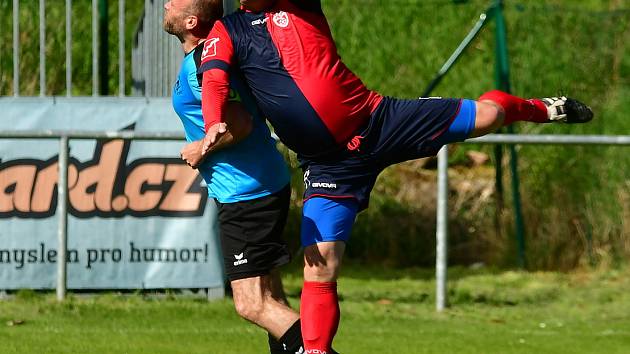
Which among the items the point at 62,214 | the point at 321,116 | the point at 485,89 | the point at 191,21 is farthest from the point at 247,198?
the point at 485,89

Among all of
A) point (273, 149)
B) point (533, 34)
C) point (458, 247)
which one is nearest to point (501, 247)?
point (458, 247)

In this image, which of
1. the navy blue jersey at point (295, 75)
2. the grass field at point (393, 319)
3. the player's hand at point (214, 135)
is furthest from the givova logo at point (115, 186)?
the player's hand at point (214, 135)

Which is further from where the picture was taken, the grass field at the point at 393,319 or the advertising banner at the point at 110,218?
the advertising banner at the point at 110,218

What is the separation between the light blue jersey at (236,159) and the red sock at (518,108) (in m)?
1.06

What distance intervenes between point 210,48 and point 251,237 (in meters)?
0.98

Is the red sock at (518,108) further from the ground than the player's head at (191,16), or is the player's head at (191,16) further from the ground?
the player's head at (191,16)

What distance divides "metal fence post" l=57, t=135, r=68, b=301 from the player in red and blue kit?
3.96 metres

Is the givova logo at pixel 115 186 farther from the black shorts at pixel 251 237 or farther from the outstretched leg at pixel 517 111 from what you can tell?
the outstretched leg at pixel 517 111

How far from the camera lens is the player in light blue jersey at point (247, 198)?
661 cm

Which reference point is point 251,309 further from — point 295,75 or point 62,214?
point 62,214

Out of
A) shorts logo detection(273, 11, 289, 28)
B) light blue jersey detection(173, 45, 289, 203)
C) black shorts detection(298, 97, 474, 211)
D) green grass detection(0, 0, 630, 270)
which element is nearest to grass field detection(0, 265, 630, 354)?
green grass detection(0, 0, 630, 270)

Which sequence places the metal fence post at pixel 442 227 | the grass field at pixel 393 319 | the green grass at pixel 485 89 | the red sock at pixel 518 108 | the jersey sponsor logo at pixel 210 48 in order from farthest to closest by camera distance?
the green grass at pixel 485 89 → the metal fence post at pixel 442 227 → the grass field at pixel 393 319 → the red sock at pixel 518 108 → the jersey sponsor logo at pixel 210 48

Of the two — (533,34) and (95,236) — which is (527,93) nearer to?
(533,34)

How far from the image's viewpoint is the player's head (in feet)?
21.8
